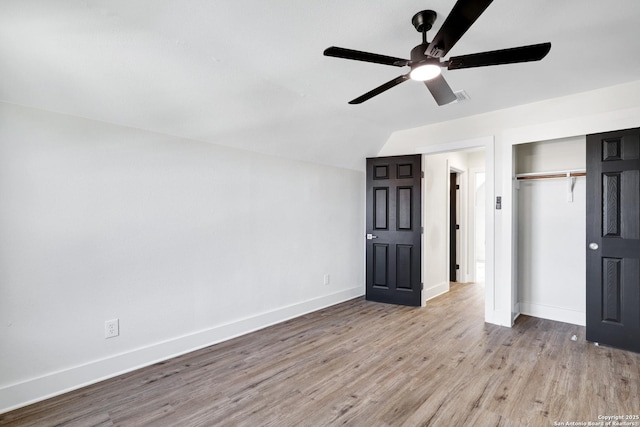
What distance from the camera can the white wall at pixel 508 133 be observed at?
2803 mm

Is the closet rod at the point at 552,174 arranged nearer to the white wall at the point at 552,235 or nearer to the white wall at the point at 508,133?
the white wall at the point at 552,235

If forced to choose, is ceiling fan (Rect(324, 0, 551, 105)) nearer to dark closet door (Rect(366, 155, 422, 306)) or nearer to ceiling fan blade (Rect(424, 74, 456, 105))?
ceiling fan blade (Rect(424, 74, 456, 105))

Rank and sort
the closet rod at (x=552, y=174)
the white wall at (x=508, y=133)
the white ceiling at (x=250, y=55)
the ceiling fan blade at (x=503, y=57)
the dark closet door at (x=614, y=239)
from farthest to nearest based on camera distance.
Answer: the closet rod at (x=552, y=174), the white wall at (x=508, y=133), the dark closet door at (x=614, y=239), the white ceiling at (x=250, y=55), the ceiling fan blade at (x=503, y=57)

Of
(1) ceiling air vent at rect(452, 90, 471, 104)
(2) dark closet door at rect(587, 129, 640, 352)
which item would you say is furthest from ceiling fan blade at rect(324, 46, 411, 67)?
(2) dark closet door at rect(587, 129, 640, 352)

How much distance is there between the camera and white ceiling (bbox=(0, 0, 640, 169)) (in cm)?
172

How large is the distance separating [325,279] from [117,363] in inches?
95.8

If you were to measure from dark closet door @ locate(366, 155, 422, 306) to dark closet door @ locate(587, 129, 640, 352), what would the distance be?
1720 mm

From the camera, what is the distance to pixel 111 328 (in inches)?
93.5

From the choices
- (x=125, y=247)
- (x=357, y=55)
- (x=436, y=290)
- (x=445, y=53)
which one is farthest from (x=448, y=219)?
(x=125, y=247)

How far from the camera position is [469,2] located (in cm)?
126

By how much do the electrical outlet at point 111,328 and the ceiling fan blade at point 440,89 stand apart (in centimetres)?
290

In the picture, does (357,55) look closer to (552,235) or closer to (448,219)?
(552,235)

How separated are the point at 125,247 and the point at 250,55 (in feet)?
5.89

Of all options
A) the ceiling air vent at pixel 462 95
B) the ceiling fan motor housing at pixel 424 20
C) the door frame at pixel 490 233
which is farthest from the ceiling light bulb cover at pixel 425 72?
the door frame at pixel 490 233
